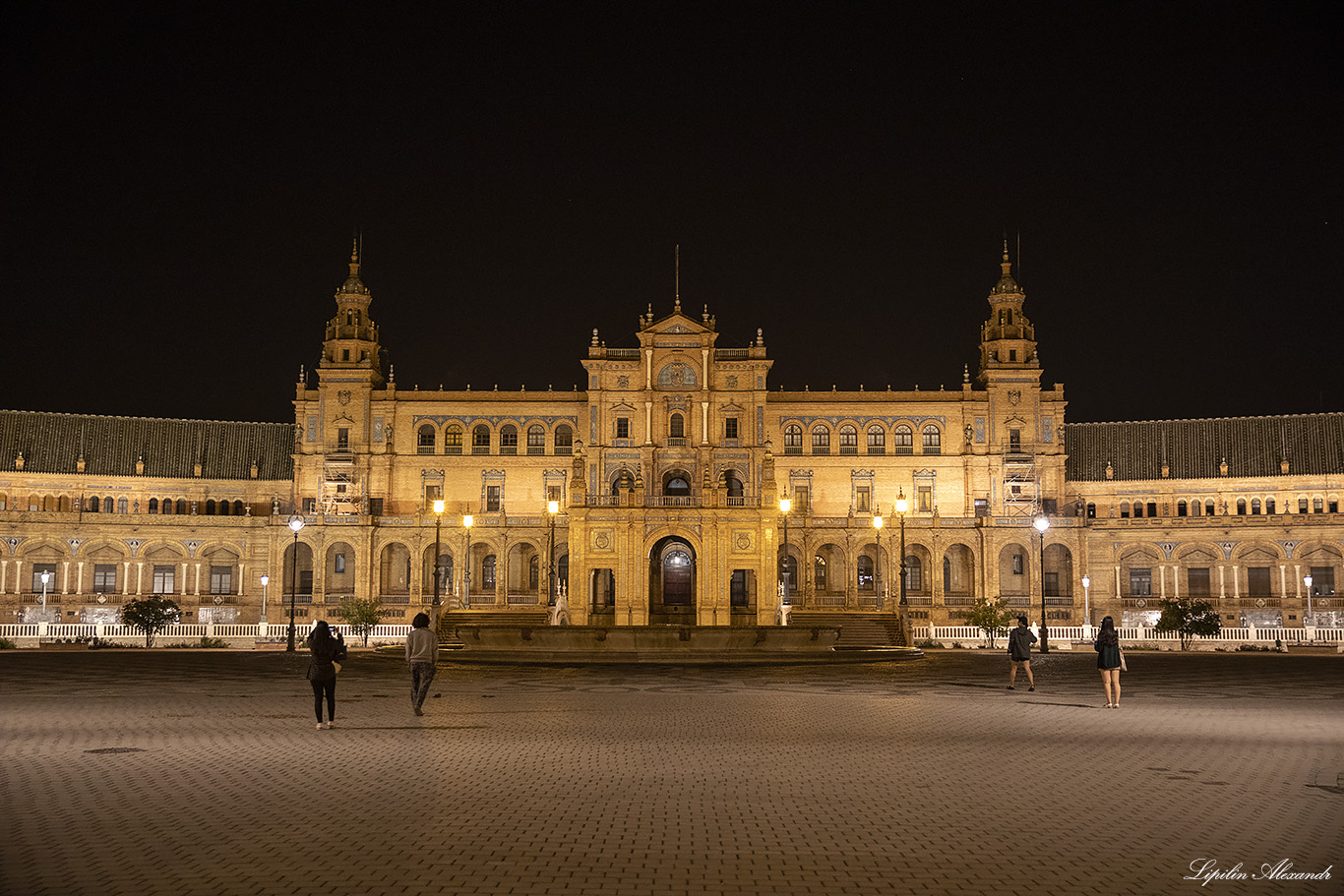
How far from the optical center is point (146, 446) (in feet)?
281

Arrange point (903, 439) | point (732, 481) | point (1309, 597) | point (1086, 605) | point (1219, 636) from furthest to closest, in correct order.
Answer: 1. point (903, 439)
2. point (732, 481)
3. point (1086, 605)
4. point (1309, 597)
5. point (1219, 636)

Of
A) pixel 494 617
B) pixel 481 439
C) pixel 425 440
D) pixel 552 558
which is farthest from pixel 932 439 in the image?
pixel 425 440

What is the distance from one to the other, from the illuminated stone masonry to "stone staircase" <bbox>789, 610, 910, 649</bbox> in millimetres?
11817

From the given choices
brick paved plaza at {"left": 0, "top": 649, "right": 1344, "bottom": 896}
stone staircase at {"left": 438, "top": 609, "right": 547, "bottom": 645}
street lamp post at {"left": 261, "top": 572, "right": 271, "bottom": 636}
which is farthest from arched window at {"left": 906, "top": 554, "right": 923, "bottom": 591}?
brick paved plaza at {"left": 0, "top": 649, "right": 1344, "bottom": 896}

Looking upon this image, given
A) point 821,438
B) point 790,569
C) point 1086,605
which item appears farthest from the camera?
point 821,438

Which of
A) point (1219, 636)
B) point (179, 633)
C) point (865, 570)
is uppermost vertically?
point (865, 570)

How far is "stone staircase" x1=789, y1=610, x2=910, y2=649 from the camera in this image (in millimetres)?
54812

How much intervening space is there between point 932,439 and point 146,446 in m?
54.8

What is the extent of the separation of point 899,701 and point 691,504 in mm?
34466

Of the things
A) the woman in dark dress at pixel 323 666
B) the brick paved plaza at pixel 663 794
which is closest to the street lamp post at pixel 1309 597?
the brick paved plaza at pixel 663 794

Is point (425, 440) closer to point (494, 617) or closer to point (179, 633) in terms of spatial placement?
point (494, 617)

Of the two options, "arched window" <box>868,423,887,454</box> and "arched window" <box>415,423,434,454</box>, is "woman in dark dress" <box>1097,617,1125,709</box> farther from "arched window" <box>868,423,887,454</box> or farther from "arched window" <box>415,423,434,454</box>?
"arched window" <box>415,423,434,454</box>

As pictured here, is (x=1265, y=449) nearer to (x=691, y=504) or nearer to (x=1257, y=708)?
(x=691, y=504)

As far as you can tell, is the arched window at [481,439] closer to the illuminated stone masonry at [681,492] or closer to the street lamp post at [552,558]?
the illuminated stone masonry at [681,492]
